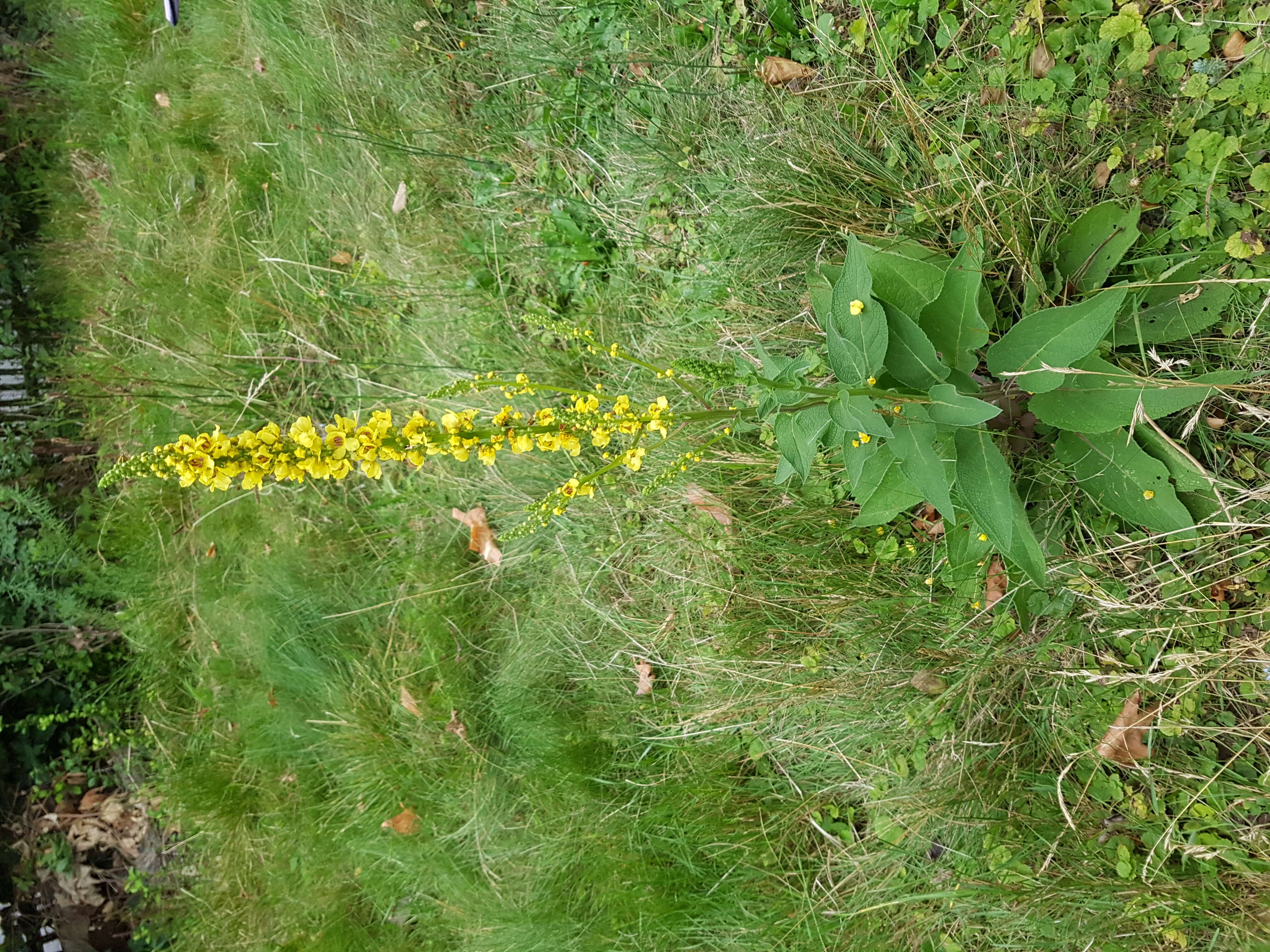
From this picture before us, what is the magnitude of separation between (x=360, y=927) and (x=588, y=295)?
14.0ft

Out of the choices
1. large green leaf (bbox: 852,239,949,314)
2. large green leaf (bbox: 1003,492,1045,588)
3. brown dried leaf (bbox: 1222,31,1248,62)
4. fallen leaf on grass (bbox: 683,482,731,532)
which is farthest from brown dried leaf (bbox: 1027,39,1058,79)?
fallen leaf on grass (bbox: 683,482,731,532)

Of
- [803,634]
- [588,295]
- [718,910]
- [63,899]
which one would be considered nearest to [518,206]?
[588,295]

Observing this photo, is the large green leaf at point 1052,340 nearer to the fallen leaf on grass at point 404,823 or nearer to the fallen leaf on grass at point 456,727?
the fallen leaf on grass at point 456,727

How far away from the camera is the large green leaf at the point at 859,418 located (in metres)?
2.00

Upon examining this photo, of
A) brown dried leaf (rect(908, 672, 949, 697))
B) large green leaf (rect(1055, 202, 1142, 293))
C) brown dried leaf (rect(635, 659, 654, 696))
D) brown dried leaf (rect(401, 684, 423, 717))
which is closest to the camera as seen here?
large green leaf (rect(1055, 202, 1142, 293))

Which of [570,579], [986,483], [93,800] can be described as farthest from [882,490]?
[93,800]

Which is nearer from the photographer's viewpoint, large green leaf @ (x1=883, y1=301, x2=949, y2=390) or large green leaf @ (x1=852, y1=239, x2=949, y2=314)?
large green leaf @ (x1=883, y1=301, x2=949, y2=390)

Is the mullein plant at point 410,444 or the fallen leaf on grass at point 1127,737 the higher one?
the mullein plant at point 410,444

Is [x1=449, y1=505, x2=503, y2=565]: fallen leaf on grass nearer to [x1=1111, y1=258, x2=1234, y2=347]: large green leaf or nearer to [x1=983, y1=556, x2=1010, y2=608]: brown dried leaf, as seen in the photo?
[x1=983, y1=556, x2=1010, y2=608]: brown dried leaf

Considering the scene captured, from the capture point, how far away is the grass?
9.27 ft

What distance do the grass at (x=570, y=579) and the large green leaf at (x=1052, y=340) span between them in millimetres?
662

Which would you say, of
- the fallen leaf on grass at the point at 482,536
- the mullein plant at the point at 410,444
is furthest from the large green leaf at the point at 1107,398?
the fallen leaf on grass at the point at 482,536

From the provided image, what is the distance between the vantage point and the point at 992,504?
Answer: 222cm

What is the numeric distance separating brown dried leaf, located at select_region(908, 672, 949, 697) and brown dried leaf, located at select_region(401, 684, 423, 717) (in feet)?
9.64
